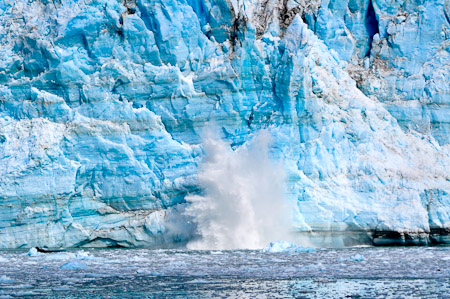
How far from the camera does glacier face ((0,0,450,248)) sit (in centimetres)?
1709

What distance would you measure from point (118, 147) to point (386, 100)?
5929mm

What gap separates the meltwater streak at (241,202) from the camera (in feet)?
55.9

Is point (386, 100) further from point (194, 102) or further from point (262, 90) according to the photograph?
point (194, 102)

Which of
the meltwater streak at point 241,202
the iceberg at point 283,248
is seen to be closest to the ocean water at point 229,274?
the iceberg at point 283,248

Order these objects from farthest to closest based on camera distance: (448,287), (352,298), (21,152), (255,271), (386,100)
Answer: (386,100), (21,152), (255,271), (448,287), (352,298)

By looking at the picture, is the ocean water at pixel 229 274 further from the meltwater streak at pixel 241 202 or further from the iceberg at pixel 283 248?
the meltwater streak at pixel 241 202

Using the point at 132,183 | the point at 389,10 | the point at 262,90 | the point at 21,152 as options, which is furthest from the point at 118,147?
the point at 389,10

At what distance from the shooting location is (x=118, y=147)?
17484 millimetres

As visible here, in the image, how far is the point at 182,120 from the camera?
17797mm

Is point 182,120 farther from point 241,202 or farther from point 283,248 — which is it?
point 283,248

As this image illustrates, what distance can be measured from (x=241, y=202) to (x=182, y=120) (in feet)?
7.09

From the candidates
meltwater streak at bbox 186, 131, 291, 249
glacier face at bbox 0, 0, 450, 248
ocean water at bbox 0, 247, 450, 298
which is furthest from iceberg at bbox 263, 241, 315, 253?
glacier face at bbox 0, 0, 450, 248

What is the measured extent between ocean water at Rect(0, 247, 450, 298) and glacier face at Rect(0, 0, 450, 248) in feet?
3.42

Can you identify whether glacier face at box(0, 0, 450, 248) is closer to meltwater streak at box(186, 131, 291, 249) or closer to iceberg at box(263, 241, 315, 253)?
meltwater streak at box(186, 131, 291, 249)
